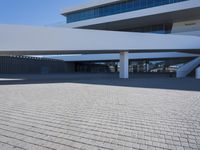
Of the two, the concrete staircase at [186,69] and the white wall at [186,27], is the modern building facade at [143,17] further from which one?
the concrete staircase at [186,69]

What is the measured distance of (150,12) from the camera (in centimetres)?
3450

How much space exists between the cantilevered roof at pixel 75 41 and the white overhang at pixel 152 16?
1104 centimetres

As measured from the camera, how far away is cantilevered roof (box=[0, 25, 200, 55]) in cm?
1455

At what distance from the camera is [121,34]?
755 inches

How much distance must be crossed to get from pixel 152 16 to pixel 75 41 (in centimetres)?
2247

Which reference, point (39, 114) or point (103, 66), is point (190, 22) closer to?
point (103, 66)

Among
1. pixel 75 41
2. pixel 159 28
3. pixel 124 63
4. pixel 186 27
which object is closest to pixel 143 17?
pixel 159 28

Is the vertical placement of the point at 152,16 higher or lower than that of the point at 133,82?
higher

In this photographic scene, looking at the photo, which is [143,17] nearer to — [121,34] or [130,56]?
[130,56]

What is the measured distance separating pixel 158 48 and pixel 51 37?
10529 millimetres

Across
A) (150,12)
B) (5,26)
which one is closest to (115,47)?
(5,26)

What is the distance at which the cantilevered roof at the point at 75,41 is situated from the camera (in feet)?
47.8

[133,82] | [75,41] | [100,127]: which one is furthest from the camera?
[133,82]

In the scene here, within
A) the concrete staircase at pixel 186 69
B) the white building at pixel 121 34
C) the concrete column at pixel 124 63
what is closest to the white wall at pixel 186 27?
the white building at pixel 121 34
